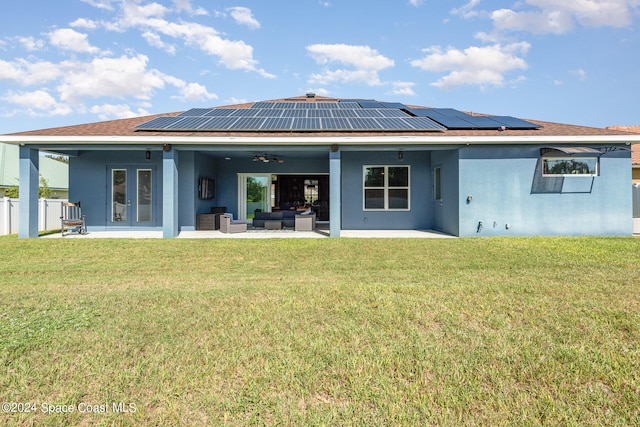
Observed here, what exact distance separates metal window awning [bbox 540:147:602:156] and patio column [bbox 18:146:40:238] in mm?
14939

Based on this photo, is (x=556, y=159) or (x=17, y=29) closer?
(x=556, y=159)

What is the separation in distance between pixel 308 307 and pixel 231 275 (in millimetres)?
2220

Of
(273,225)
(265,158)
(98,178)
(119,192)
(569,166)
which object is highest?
(265,158)

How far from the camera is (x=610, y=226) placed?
10.4m

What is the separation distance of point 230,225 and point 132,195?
4003 millimetres

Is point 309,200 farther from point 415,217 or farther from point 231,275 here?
point 231,275

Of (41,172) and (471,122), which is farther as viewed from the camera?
(41,172)

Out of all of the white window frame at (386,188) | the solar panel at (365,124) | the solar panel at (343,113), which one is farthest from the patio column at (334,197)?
the solar panel at (343,113)

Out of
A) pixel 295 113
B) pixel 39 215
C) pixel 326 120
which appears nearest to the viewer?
pixel 326 120

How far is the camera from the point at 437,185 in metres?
12.3

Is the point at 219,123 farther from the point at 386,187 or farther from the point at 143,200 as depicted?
the point at 386,187

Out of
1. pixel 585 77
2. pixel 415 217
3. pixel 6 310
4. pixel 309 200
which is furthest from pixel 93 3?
pixel 585 77

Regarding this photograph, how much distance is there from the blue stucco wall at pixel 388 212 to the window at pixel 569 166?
3.60 metres

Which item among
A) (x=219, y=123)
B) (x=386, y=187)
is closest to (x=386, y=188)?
(x=386, y=187)
